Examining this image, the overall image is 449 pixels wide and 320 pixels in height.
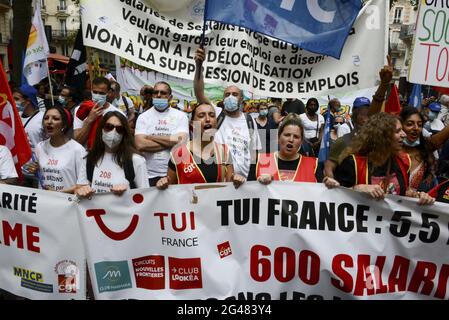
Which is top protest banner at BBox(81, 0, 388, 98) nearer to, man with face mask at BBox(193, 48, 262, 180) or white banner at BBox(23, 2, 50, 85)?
man with face mask at BBox(193, 48, 262, 180)

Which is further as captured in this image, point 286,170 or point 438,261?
point 286,170

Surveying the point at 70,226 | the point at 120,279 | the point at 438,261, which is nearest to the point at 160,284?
the point at 120,279

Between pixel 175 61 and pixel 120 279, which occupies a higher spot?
pixel 175 61

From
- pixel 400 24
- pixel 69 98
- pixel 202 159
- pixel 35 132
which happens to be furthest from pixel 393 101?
pixel 400 24

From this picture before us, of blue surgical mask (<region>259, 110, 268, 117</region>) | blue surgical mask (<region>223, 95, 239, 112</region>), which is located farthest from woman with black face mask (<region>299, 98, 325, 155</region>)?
blue surgical mask (<region>223, 95, 239, 112</region>)

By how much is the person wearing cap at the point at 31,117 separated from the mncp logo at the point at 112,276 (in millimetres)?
2758

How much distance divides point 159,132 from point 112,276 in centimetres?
189

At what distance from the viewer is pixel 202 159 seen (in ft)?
14.2

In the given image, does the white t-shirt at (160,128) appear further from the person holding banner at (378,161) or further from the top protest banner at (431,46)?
the top protest banner at (431,46)

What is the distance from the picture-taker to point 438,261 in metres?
3.70

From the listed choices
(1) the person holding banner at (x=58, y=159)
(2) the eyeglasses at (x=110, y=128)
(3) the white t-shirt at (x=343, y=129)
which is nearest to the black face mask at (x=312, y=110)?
(3) the white t-shirt at (x=343, y=129)

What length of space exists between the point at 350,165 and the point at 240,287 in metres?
1.23

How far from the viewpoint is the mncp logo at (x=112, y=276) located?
155 inches
